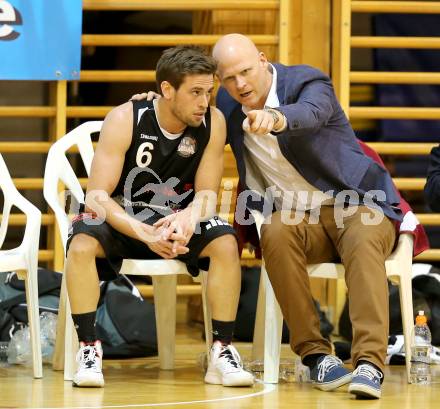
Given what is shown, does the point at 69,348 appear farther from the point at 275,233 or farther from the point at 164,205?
the point at 275,233

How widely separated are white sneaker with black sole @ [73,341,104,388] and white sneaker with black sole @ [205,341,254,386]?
438 millimetres

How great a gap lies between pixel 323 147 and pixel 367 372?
0.97 meters

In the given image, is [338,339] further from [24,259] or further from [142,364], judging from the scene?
[24,259]

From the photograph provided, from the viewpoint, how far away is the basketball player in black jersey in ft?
13.4

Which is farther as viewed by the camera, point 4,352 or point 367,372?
point 4,352

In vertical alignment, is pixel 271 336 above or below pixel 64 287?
below

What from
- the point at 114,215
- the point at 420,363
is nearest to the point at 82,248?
the point at 114,215

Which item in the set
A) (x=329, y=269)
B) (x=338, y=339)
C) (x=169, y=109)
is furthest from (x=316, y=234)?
(x=338, y=339)

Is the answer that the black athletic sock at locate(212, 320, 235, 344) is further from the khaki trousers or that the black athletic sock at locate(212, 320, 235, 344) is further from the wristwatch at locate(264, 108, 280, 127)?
the wristwatch at locate(264, 108, 280, 127)

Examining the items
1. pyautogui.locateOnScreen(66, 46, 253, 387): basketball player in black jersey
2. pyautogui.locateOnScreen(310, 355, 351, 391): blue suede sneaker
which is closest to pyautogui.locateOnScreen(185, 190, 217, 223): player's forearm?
pyautogui.locateOnScreen(66, 46, 253, 387): basketball player in black jersey

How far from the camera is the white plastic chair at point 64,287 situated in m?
4.25

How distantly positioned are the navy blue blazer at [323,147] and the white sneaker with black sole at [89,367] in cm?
99

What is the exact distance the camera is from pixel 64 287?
4.50m

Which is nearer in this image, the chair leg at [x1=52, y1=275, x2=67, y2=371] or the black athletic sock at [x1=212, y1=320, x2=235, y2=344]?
the black athletic sock at [x1=212, y1=320, x2=235, y2=344]
